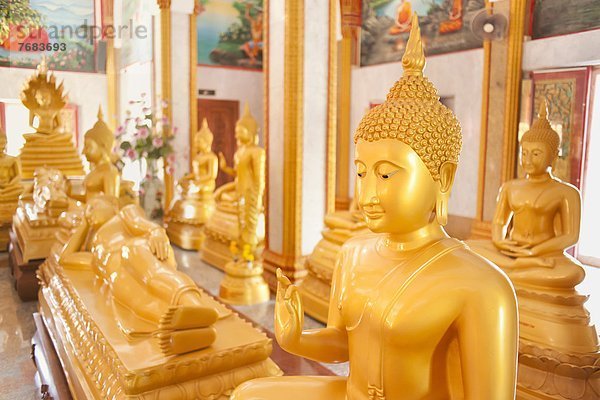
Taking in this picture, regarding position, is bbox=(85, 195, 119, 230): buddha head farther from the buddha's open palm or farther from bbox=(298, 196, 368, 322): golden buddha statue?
the buddha's open palm

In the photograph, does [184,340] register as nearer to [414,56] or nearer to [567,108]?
[414,56]

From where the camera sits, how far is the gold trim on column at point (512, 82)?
6082 millimetres

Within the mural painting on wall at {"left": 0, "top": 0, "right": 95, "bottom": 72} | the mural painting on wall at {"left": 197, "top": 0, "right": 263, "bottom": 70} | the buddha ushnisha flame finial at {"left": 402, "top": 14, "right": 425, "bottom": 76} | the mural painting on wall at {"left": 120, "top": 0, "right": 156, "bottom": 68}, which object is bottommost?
the buddha ushnisha flame finial at {"left": 402, "top": 14, "right": 425, "bottom": 76}

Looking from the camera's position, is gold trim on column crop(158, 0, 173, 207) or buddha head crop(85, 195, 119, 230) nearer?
buddha head crop(85, 195, 119, 230)

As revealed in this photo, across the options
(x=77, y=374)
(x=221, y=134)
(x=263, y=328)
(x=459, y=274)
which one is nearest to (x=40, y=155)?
(x=263, y=328)

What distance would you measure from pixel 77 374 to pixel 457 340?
75.2 inches

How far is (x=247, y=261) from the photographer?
4.55 m

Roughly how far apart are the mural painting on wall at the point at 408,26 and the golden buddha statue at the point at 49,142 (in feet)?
16.4

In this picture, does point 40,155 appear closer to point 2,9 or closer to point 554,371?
point 2,9

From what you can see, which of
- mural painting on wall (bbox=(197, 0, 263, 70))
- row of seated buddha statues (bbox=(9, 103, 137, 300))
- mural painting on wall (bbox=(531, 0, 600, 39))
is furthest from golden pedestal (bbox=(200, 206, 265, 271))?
mural painting on wall (bbox=(197, 0, 263, 70))

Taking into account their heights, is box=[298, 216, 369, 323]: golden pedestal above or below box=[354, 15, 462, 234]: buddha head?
below

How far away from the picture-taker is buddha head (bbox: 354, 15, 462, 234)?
1339mm

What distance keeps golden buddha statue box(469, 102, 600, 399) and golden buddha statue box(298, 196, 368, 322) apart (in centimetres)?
99

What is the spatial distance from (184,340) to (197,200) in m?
4.69
